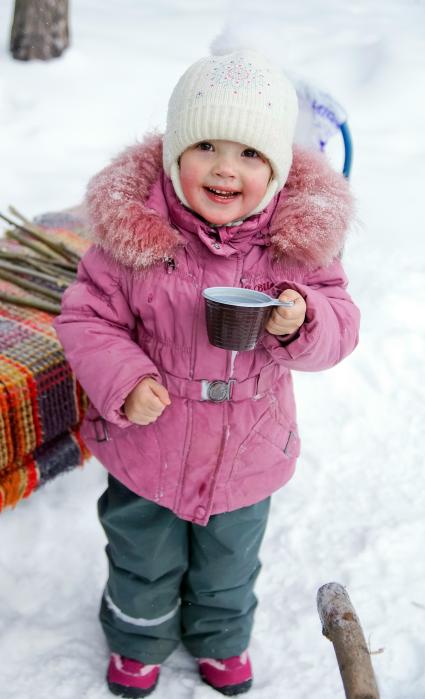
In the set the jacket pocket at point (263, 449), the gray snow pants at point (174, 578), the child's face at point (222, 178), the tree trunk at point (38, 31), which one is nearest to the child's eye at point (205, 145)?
the child's face at point (222, 178)

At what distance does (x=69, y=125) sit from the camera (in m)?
6.13

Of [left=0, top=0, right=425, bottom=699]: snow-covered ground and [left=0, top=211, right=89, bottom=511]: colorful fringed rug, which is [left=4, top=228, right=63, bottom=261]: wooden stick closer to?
[left=0, top=211, right=89, bottom=511]: colorful fringed rug

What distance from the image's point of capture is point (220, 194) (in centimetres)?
167

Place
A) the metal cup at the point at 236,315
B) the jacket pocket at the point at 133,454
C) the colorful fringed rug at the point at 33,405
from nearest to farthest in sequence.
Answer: the metal cup at the point at 236,315, the jacket pocket at the point at 133,454, the colorful fringed rug at the point at 33,405

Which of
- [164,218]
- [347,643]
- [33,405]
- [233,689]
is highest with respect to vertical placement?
[164,218]

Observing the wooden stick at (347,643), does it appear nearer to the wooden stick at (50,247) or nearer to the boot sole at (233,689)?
the boot sole at (233,689)

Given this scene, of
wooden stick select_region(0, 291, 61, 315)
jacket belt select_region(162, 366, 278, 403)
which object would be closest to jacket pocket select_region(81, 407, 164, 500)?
jacket belt select_region(162, 366, 278, 403)

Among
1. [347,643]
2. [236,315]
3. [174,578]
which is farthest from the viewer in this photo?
[174,578]

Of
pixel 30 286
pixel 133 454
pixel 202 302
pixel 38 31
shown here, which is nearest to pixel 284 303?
pixel 202 302

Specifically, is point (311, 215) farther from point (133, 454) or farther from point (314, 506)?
point (314, 506)

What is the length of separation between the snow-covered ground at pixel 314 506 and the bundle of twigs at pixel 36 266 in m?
0.68

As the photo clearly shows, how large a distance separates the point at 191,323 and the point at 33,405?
91cm

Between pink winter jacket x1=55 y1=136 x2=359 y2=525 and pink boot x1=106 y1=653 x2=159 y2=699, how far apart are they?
23.0 inches

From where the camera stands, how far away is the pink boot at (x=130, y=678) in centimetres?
212
